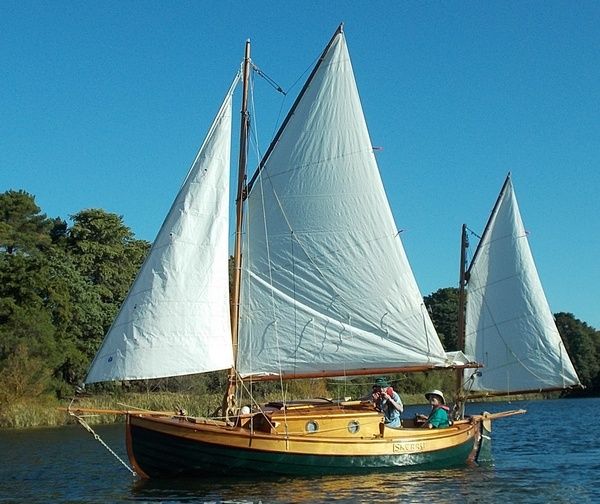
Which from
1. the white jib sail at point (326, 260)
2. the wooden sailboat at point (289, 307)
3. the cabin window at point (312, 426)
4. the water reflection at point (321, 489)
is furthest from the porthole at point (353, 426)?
the white jib sail at point (326, 260)

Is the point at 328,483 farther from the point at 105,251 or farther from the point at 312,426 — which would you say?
the point at 105,251

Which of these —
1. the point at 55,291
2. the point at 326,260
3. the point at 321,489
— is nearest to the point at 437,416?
the point at 326,260

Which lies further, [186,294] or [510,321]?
[510,321]

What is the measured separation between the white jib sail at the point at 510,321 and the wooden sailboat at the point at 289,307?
5687 mm

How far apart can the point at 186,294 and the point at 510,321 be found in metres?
15.7

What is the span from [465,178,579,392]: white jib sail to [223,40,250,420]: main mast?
12030 millimetres

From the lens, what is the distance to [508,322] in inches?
1436

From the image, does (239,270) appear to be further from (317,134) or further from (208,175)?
(317,134)

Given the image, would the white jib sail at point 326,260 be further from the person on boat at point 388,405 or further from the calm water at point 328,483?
the calm water at point 328,483

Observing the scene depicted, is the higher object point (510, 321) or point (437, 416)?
point (510, 321)

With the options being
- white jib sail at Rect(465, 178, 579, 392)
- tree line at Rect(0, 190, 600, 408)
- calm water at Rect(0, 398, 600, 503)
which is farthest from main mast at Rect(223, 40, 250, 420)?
tree line at Rect(0, 190, 600, 408)

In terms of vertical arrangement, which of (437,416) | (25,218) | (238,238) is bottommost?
(437,416)

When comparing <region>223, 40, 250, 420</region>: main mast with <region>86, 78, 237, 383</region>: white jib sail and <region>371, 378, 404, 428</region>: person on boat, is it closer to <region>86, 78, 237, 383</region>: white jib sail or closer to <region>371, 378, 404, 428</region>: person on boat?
<region>86, 78, 237, 383</region>: white jib sail

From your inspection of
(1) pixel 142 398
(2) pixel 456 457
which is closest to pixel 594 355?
(1) pixel 142 398
